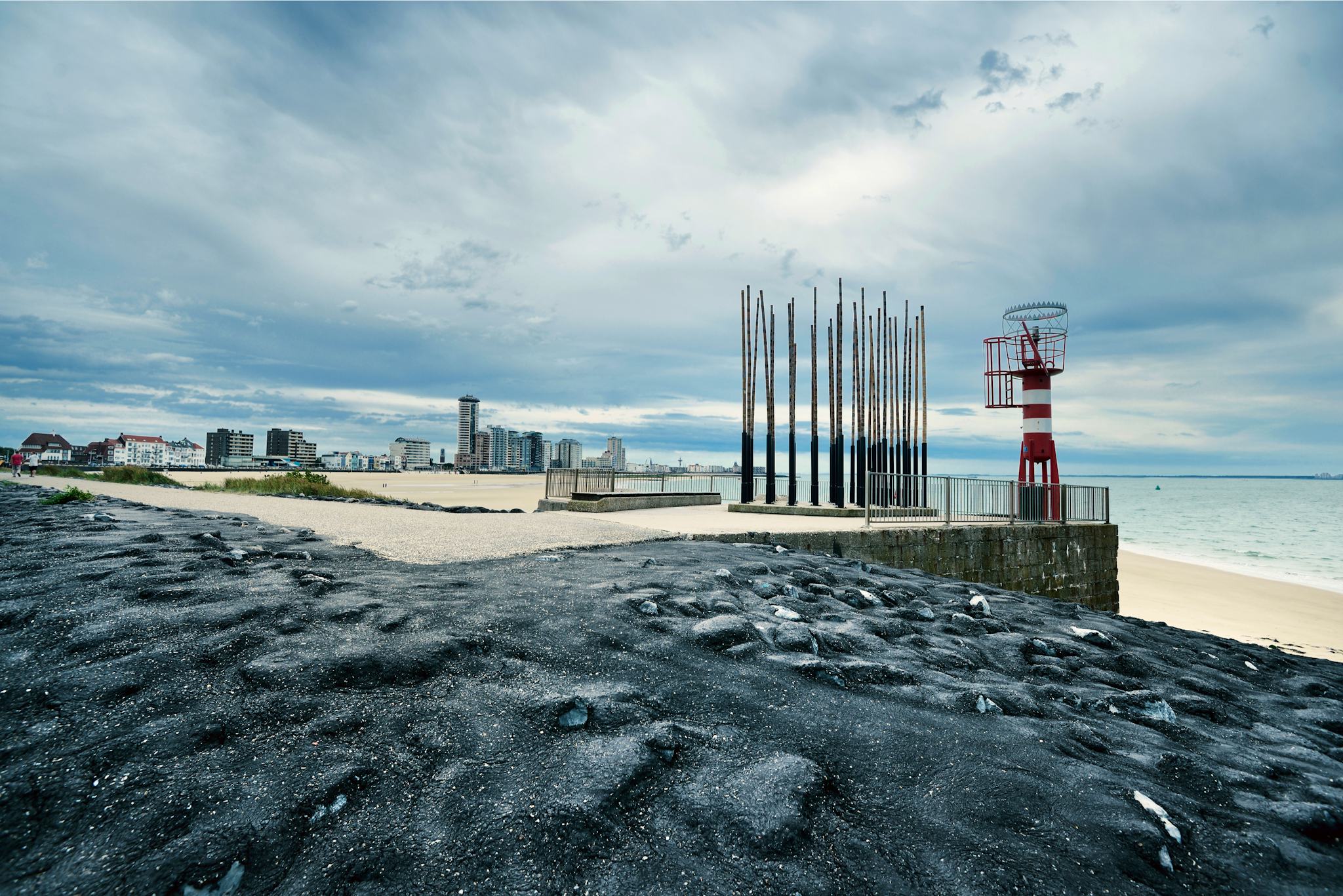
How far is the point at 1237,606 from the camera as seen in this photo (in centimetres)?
1523

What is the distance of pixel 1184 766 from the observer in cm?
277

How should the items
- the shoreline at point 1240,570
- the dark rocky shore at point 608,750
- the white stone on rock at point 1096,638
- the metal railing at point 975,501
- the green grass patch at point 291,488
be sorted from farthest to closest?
1. the green grass patch at point 291,488
2. the shoreline at point 1240,570
3. the metal railing at point 975,501
4. the white stone on rock at point 1096,638
5. the dark rocky shore at point 608,750

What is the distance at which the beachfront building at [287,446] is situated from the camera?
479 feet

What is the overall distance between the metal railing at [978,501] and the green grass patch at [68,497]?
16.3 m

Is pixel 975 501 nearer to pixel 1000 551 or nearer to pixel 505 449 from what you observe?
pixel 1000 551

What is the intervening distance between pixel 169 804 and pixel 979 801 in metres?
2.91

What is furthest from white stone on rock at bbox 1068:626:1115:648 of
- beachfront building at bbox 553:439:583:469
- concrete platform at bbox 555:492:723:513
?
beachfront building at bbox 553:439:583:469

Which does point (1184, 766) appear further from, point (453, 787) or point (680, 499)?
point (680, 499)

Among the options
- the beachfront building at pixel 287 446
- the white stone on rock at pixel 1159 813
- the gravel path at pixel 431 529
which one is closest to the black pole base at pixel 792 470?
the gravel path at pixel 431 529

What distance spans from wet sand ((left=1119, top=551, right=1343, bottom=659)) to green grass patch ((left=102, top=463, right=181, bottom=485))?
33.1 metres

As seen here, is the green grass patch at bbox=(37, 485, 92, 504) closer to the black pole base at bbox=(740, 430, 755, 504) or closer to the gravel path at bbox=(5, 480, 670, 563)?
the gravel path at bbox=(5, 480, 670, 563)

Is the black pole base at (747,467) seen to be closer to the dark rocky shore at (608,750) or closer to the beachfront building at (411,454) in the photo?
the dark rocky shore at (608,750)

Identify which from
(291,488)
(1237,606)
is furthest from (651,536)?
(291,488)

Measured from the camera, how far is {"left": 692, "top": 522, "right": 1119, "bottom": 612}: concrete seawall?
34.6 feet
